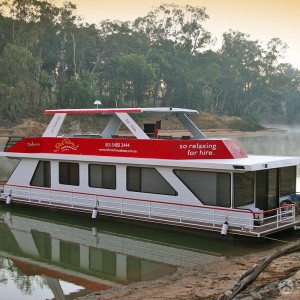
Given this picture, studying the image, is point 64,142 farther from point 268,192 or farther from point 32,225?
point 268,192

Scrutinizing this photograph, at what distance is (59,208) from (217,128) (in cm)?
6206

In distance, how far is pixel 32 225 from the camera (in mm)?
15727

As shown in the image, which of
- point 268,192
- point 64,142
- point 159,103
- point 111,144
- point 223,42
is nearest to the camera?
point 268,192

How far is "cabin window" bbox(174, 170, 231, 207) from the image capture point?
13.0 m

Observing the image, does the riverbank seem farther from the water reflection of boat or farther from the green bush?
the green bush

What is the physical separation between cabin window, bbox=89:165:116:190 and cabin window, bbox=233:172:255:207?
4.04 m

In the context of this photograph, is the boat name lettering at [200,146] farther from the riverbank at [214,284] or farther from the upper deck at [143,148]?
the riverbank at [214,284]

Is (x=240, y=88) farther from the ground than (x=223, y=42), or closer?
closer

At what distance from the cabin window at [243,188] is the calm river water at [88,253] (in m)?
1.12

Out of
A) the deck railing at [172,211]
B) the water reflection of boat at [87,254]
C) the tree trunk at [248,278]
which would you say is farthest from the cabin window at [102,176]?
the tree trunk at [248,278]

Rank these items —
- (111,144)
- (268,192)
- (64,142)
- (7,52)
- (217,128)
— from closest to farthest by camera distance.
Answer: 1. (268,192)
2. (111,144)
3. (64,142)
4. (7,52)
5. (217,128)

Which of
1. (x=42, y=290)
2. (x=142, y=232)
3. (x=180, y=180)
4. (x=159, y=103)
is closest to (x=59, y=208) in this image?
(x=142, y=232)

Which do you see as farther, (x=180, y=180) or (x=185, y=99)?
(x=185, y=99)

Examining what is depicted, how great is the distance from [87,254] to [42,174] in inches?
204
